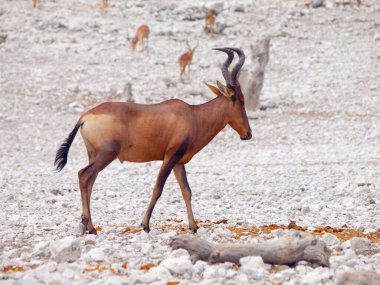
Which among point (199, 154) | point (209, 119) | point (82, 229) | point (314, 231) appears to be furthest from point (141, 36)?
point (82, 229)

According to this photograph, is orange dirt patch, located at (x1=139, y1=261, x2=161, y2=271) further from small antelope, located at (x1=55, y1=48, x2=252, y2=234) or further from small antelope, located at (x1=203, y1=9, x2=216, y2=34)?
small antelope, located at (x1=203, y1=9, x2=216, y2=34)

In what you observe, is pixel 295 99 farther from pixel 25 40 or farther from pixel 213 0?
pixel 213 0

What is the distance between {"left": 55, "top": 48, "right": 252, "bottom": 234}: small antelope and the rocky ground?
0.54 m

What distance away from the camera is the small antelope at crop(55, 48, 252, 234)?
29.5ft

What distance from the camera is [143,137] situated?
926cm

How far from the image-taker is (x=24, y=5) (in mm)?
39188

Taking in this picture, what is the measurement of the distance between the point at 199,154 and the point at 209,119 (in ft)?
35.6

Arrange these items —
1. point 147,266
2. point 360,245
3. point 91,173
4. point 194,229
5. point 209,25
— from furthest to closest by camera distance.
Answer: point 209,25 < point 194,229 < point 91,173 < point 360,245 < point 147,266

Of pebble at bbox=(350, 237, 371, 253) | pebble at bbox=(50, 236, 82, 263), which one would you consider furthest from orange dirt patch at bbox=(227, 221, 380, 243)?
pebble at bbox=(50, 236, 82, 263)

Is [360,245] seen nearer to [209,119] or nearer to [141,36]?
[209,119]

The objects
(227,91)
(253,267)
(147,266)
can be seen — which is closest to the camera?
(253,267)

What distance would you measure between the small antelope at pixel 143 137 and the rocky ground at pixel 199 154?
54cm

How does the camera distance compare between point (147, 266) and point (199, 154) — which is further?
point (199, 154)

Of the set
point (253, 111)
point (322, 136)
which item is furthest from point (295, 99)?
point (322, 136)
